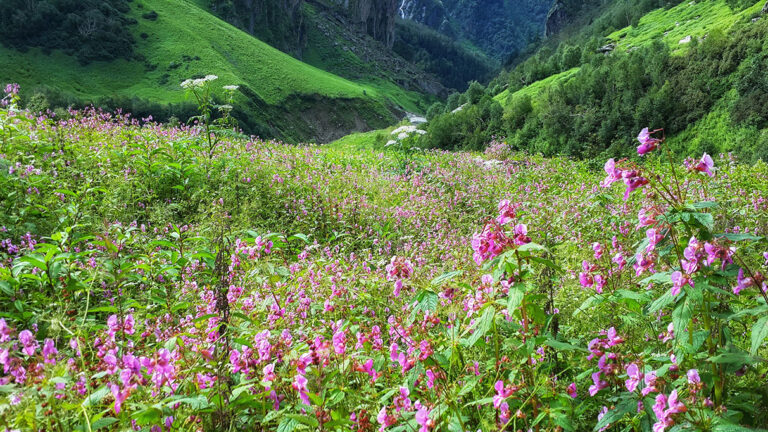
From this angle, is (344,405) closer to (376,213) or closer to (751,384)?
(751,384)

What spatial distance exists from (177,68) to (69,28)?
16.5m

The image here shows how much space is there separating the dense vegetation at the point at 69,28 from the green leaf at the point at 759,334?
2932 inches

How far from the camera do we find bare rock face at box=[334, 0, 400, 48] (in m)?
138

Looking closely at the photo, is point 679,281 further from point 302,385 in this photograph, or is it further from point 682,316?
point 302,385

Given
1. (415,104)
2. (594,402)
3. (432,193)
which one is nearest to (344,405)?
(594,402)

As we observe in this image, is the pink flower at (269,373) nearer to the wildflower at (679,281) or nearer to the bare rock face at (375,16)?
the wildflower at (679,281)

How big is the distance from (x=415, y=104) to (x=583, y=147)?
101 metres

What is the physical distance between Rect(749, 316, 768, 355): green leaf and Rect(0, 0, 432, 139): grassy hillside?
59.7m

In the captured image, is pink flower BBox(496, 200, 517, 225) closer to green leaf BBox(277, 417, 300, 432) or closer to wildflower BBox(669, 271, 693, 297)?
wildflower BBox(669, 271, 693, 297)

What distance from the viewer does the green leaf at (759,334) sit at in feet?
4.51

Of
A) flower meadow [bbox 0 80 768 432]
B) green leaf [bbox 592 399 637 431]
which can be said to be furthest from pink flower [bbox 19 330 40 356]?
green leaf [bbox 592 399 637 431]

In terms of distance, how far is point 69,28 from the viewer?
58812mm

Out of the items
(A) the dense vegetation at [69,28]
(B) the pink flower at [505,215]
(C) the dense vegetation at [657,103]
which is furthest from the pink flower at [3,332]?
(A) the dense vegetation at [69,28]

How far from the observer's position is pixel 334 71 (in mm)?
111875
